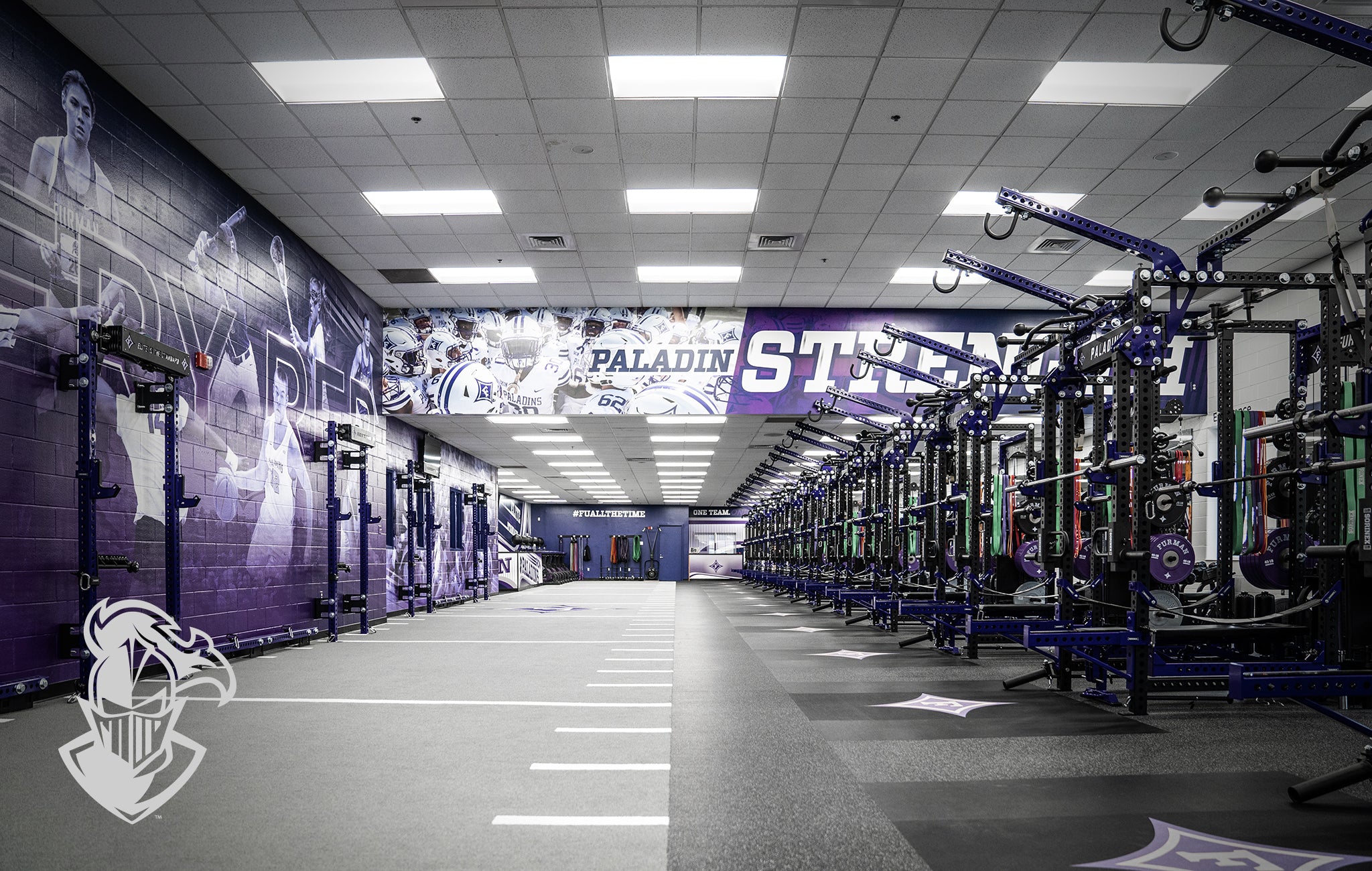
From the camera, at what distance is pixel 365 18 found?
5.33 metres

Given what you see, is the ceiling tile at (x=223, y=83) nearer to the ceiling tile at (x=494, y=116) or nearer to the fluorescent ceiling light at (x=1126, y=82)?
the ceiling tile at (x=494, y=116)

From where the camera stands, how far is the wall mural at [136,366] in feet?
16.7

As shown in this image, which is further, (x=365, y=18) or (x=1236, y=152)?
(x=1236, y=152)

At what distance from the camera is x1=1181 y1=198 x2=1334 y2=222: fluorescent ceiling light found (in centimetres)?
820

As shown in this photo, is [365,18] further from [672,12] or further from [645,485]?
[645,485]

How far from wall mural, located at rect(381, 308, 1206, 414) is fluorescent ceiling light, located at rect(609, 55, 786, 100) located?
5.33 meters

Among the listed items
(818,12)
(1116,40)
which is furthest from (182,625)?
(1116,40)

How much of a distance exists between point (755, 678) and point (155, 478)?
4448mm

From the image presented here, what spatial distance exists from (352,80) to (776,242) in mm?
4426

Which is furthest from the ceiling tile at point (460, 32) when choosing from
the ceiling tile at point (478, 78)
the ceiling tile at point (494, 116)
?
the ceiling tile at point (494, 116)

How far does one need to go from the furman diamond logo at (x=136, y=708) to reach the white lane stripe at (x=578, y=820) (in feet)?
3.91

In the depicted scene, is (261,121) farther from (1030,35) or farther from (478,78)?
(1030,35)

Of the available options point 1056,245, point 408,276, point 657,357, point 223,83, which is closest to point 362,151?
point 223,83

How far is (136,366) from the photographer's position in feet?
20.1
